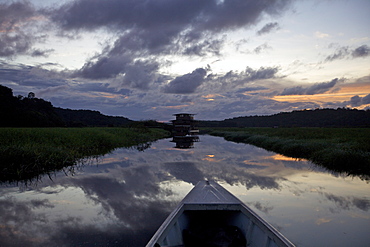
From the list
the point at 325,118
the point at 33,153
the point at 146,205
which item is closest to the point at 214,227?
the point at 146,205

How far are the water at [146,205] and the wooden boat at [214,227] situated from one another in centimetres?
109

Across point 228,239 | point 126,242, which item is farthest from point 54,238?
point 228,239

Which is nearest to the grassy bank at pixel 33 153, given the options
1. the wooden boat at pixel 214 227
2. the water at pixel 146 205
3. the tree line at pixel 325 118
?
the water at pixel 146 205

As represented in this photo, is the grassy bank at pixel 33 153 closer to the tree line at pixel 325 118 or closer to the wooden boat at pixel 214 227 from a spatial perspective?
the wooden boat at pixel 214 227

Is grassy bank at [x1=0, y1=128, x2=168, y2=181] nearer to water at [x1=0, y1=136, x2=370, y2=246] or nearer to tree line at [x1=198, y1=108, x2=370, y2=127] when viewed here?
water at [x1=0, y1=136, x2=370, y2=246]

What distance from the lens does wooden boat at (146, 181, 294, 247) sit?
13.0ft

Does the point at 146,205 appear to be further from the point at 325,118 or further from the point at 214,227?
the point at 325,118

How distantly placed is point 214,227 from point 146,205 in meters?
3.22

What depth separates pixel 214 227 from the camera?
15.9 ft

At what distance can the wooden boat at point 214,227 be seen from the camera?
13.0 ft

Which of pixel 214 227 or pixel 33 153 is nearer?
pixel 214 227

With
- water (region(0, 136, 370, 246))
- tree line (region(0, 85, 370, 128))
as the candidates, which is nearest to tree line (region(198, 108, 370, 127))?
tree line (region(0, 85, 370, 128))

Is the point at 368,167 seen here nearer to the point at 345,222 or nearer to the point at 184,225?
the point at 345,222

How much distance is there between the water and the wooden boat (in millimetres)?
1090
